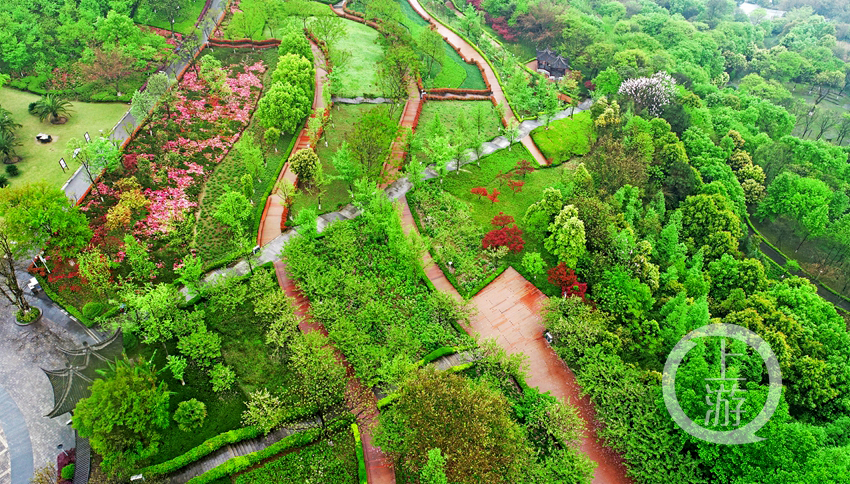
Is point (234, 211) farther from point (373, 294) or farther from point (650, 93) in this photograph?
point (650, 93)

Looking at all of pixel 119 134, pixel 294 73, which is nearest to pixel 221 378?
pixel 119 134

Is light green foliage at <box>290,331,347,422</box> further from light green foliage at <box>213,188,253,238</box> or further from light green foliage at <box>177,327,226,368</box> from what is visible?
light green foliage at <box>213,188,253,238</box>

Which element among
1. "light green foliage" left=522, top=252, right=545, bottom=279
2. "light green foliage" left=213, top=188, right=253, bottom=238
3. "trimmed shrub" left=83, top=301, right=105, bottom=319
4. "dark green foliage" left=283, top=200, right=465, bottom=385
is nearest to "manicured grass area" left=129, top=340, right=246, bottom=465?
"trimmed shrub" left=83, top=301, right=105, bottom=319

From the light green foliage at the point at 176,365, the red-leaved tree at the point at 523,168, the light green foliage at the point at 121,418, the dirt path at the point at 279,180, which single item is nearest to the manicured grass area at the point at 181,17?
the dirt path at the point at 279,180

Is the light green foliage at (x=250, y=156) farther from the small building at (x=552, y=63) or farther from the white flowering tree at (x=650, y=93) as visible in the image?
the small building at (x=552, y=63)

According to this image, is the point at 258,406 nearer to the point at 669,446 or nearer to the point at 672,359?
the point at 669,446

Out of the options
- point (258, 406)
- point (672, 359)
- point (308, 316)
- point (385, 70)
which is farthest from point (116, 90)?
point (672, 359)
